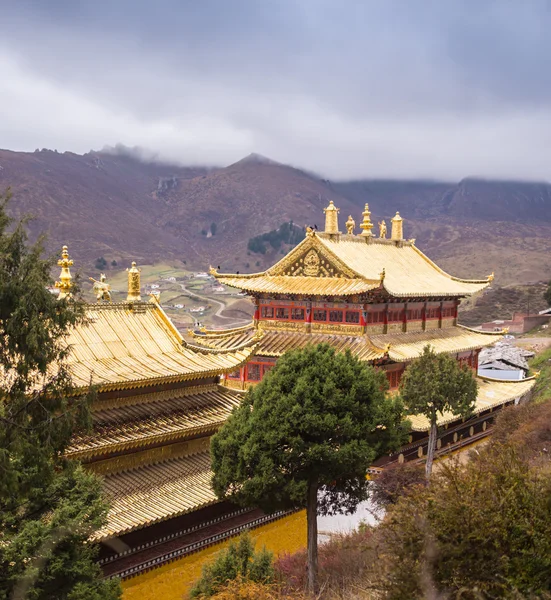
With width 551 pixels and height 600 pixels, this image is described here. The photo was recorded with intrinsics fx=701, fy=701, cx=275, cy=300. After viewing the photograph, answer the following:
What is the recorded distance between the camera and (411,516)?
11102 millimetres

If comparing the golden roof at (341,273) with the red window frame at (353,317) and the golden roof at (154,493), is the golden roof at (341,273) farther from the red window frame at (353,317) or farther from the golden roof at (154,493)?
the golden roof at (154,493)

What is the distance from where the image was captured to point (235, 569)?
1422 cm

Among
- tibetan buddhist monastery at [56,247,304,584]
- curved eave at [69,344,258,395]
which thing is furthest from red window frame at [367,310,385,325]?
tibetan buddhist monastery at [56,247,304,584]

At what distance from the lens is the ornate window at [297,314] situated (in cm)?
3212

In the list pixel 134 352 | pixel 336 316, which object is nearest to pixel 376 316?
pixel 336 316

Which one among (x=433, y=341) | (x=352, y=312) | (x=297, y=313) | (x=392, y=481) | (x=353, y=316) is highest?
(x=352, y=312)

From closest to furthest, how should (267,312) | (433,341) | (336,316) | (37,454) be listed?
1. (37,454)
2. (336,316)
3. (267,312)
4. (433,341)

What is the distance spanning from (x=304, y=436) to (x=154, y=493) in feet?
11.7

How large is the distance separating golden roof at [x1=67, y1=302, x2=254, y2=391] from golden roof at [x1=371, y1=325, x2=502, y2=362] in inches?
489

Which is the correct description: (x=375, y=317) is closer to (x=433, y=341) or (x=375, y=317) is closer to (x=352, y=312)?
(x=352, y=312)

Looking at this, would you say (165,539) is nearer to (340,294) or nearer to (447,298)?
(340,294)

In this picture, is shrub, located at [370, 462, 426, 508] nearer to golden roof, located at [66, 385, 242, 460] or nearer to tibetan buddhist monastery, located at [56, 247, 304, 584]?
tibetan buddhist monastery, located at [56, 247, 304, 584]

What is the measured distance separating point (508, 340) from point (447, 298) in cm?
3201

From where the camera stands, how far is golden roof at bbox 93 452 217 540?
14.0 meters
